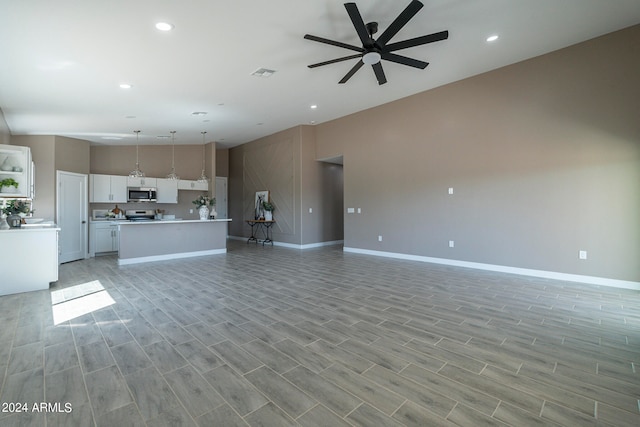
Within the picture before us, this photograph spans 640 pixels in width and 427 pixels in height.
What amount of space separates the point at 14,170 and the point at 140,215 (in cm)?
375

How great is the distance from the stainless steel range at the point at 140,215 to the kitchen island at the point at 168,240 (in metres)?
2.13

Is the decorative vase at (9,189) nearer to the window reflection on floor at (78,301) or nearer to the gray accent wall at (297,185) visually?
the window reflection on floor at (78,301)

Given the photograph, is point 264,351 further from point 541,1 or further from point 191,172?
point 191,172

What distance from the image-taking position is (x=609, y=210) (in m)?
4.25

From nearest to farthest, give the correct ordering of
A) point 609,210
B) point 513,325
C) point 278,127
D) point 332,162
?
1. point 513,325
2. point 609,210
3. point 278,127
4. point 332,162

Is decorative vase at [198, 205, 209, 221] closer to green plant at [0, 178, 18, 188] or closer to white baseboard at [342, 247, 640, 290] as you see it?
green plant at [0, 178, 18, 188]

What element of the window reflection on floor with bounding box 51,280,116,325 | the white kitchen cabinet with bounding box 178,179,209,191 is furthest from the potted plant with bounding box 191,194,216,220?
the window reflection on floor with bounding box 51,280,116,325

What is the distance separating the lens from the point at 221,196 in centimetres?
1102

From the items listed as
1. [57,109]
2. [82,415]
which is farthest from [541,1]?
[57,109]

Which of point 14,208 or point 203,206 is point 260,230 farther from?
point 14,208

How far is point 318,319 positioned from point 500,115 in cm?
479

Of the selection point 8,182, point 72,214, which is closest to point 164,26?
point 8,182

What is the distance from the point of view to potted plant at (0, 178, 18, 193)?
4.53 m

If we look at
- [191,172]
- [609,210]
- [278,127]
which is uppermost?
[278,127]
